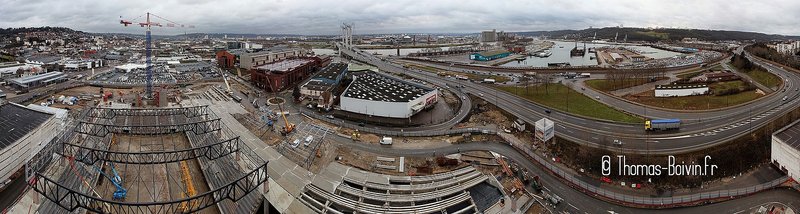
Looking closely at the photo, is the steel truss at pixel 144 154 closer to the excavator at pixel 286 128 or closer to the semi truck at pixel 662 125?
the excavator at pixel 286 128

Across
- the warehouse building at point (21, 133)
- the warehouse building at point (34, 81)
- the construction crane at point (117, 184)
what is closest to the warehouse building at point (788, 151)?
the construction crane at point (117, 184)

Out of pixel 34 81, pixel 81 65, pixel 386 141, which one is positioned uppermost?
pixel 81 65

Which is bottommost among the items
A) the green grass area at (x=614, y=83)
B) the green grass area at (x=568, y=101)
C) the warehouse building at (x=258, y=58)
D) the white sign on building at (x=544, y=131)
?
the white sign on building at (x=544, y=131)

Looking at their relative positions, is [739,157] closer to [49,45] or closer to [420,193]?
[420,193]

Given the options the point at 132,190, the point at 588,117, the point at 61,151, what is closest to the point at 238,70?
the point at 61,151

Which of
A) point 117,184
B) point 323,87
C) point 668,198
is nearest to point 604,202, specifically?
point 668,198

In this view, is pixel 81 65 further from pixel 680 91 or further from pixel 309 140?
pixel 680 91

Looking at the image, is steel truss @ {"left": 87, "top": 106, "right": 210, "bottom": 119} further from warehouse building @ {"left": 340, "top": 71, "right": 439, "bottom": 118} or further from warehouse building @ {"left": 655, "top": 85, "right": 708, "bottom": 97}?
warehouse building @ {"left": 655, "top": 85, "right": 708, "bottom": 97}
